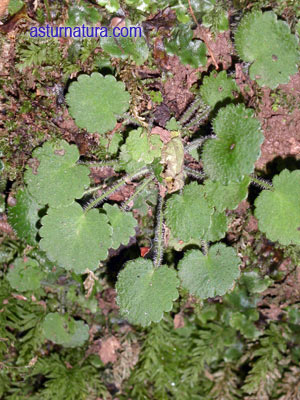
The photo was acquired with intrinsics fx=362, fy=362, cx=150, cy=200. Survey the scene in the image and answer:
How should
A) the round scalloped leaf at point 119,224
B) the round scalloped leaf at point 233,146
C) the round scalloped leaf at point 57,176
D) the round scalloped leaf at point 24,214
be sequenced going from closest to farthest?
the round scalloped leaf at point 233,146, the round scalloped leaf at point 57,176, the round scalloped leaf at point 119,224, the round scalloped leaf at point 24,214

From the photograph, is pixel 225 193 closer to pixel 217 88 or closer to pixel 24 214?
pixel 217 88

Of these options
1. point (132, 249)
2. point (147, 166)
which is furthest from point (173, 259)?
point (147, 166)

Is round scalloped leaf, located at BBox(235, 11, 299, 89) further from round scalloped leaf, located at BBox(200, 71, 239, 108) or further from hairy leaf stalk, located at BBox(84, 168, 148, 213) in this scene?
hairy leaf stalk, located at BBox(84, 168, 148, 213)

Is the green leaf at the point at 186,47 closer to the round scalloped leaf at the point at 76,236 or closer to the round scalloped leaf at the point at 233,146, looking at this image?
the round scalloped leaf at the point at 233,146

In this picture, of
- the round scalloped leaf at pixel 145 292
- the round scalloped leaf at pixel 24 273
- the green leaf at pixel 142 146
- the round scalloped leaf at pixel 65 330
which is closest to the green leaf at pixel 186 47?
the green leaf at pixel 142 146

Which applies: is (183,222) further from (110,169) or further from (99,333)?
(99,333)

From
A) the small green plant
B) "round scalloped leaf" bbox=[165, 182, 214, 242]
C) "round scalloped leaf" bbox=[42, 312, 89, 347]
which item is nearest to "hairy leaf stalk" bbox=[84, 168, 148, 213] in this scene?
the small green plant
